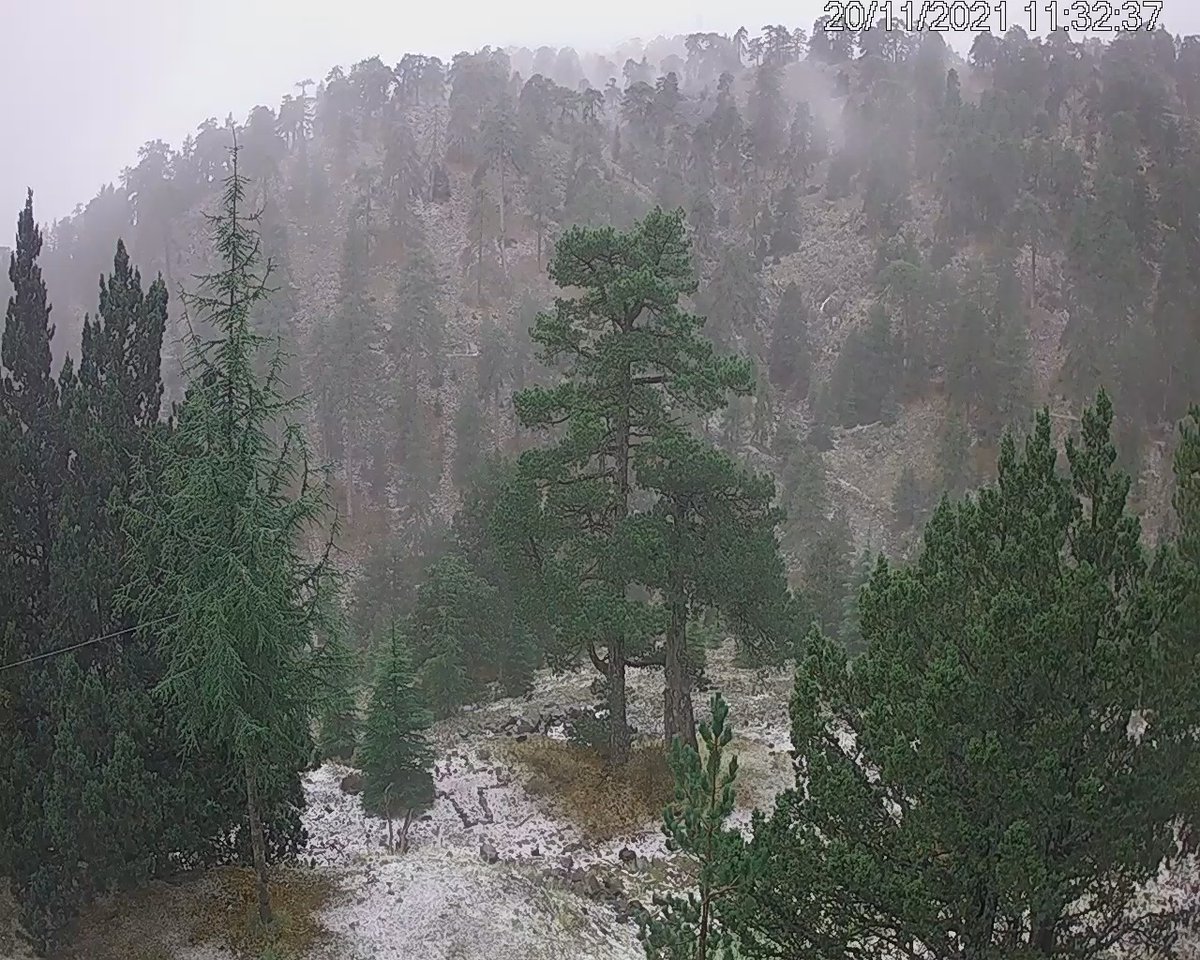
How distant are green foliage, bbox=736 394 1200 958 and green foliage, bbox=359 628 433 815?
11.2 m

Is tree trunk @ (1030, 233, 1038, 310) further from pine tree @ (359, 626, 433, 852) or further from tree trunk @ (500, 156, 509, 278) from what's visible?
pine tree @ (359, 626, 433, 852)

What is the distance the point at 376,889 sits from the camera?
14156mm

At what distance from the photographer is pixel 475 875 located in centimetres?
1489

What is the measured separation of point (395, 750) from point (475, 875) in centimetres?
466

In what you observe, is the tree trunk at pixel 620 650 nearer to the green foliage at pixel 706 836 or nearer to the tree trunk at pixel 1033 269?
the green foliage at pixel 706 836

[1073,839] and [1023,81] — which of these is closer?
[1073,839]

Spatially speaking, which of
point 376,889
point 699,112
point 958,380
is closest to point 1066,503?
point 376,889

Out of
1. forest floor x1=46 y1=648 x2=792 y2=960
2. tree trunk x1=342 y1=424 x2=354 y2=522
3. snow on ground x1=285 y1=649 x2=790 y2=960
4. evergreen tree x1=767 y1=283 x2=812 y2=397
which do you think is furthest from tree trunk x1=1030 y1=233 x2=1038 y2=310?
forest floor x1=46 y1=648 x2=792 y2=960

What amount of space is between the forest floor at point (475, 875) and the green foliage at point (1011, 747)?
4.22 meters

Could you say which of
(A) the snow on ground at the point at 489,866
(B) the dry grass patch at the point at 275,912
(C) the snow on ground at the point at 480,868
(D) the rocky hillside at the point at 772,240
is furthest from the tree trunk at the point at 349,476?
(B) the dry grass patch at the point at 275,912

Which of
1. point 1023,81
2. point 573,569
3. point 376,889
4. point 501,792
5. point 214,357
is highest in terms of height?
point 1023,81

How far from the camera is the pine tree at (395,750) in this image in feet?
61.6

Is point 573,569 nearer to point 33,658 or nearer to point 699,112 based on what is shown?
point 33,658

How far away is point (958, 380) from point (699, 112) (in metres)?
55.5
